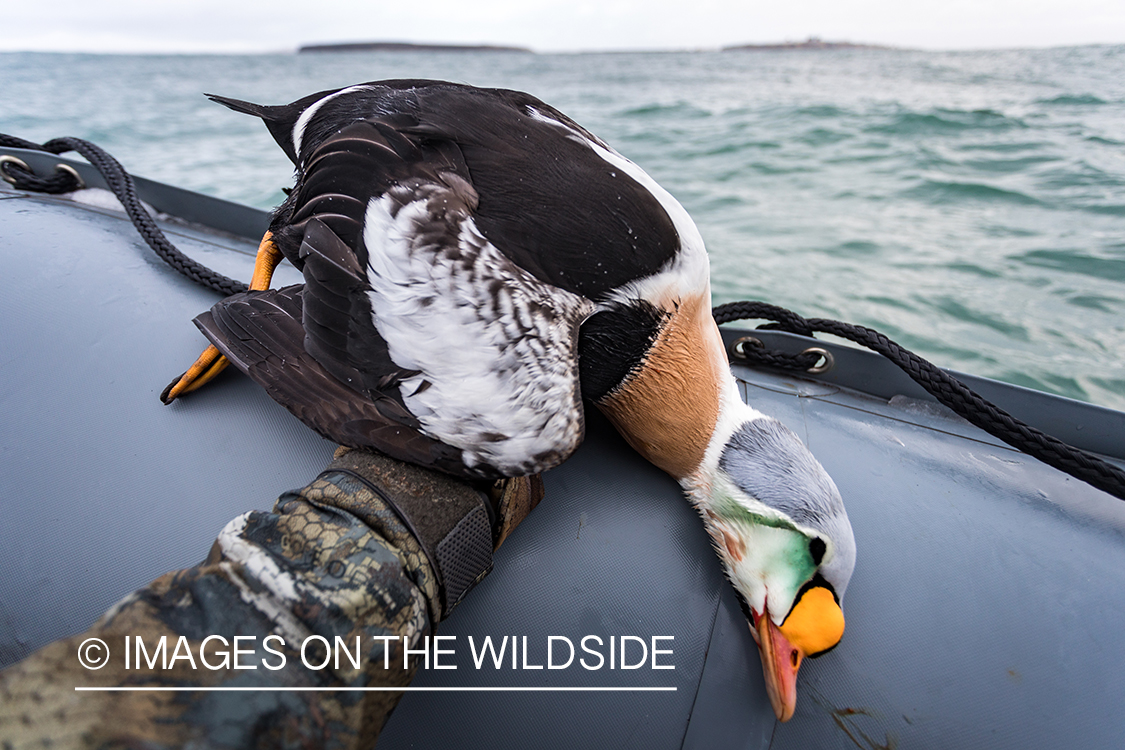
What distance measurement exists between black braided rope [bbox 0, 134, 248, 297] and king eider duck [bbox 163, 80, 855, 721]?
1.57 ft

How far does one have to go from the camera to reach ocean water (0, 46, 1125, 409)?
3193 millimetres

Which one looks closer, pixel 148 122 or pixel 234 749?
pixel 234 749

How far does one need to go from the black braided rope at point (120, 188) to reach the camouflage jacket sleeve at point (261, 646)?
99cm

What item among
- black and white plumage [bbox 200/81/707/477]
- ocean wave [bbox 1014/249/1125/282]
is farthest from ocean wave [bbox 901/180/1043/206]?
black and white plumage [bbox 200/81/707/477]

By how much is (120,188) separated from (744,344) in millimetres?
2010

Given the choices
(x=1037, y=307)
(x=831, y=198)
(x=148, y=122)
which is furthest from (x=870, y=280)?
(x=148, y=122)

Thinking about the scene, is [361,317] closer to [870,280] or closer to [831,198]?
[870,280]

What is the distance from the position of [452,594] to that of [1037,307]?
12.2ft

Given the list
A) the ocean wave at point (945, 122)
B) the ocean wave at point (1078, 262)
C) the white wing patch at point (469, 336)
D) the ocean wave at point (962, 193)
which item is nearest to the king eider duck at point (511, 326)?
the white wing patch at point (469, 336)

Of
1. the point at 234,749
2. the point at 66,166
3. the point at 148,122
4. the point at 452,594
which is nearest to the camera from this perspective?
the point at 234,749

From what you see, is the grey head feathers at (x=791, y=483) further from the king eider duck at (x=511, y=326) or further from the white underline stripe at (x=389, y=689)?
the white underline stripe at (x=389, y=689)

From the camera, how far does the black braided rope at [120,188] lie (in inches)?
64.4

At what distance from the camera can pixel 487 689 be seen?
3.27 ft

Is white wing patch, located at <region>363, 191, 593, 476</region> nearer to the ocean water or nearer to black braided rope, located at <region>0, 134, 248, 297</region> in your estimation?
black braided rope, located at <region>0, 134, 248, 297</region>
